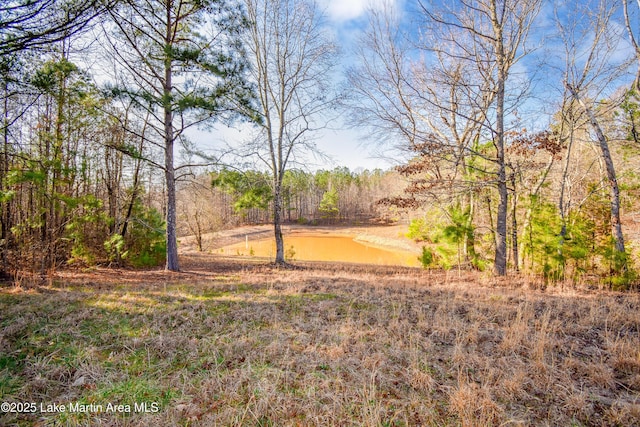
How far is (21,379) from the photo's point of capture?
2406 mm

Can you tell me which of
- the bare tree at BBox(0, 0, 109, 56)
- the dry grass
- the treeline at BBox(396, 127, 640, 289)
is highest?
the bare tree at BBox(0, 0, 109, 56)

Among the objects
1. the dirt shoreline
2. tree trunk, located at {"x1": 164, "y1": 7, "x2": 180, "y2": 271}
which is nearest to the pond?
the dirt shoreline

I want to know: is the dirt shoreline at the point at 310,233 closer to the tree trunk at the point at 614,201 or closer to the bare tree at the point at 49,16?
the tree trunk at the point at 614,201

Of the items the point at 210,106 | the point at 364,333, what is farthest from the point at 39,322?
the point at 210,106

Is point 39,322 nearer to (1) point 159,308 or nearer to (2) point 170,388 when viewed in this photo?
(1) point 159,308

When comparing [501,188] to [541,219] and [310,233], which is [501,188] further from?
[310,233]

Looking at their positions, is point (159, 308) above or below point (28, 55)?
below

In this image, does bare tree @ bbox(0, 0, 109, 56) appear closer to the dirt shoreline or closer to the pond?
the pond

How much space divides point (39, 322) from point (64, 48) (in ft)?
19.6

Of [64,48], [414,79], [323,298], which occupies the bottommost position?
[323,298]

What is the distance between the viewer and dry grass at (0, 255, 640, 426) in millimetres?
2074

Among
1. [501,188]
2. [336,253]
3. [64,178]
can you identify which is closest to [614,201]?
[501,188]

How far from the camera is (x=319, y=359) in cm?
287

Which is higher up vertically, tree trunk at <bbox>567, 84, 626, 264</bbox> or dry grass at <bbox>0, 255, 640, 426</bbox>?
tree trunk at <bbox>567, 84, 626, 264</bbox>
